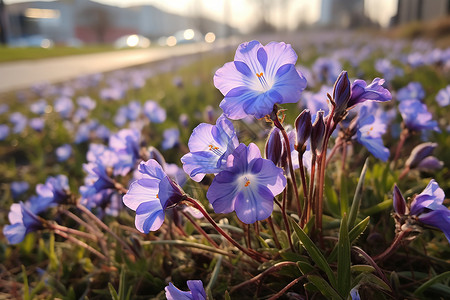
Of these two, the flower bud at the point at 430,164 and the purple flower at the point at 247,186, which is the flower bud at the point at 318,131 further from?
the flower bud at the point at 430,164

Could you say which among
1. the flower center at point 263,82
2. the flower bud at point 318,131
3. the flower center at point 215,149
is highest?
the flower center at point 263,82

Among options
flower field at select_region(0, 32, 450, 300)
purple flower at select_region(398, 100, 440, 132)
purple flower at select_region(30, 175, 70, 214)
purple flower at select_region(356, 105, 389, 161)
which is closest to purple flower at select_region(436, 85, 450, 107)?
flower field at select_region(0, 32, 450, 300)

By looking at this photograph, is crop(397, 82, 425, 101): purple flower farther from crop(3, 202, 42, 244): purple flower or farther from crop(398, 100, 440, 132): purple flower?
crop(3, 202, 42, 244): purple flower

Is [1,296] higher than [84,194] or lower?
lower

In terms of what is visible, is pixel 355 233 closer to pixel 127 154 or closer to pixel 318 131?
pixel 318 131

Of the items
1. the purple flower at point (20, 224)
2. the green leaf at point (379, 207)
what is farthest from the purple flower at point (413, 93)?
the purple flower at point (20, 224)

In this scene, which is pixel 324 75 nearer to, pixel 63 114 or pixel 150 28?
pixel 63 114

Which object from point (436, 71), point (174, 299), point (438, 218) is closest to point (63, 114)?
point (174, 299)
